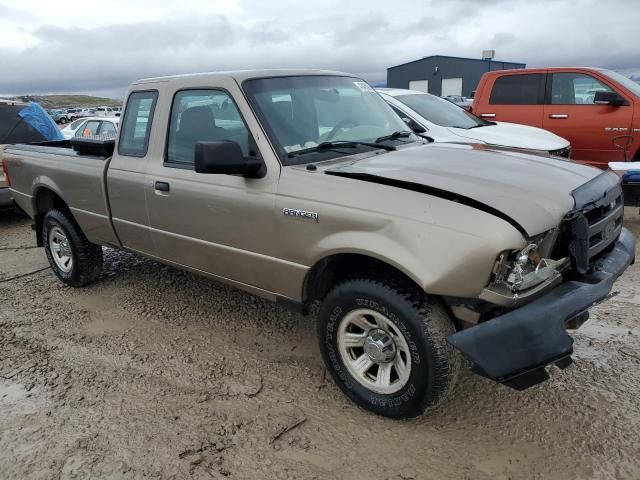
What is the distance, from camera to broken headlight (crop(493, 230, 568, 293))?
2432 millimetres

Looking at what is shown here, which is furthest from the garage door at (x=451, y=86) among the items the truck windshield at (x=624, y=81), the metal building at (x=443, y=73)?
the truck windshield at (x=624, y=81)

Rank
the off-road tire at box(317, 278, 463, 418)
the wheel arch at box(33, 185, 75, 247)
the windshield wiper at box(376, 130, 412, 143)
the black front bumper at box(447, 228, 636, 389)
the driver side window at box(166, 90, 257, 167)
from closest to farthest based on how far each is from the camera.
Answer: the black front bumper at box(447, 228, 636, 389) → the off-road tire at box(317, 278, 463, 418) → the driver side window at box(166, 90, 257, 167) → the windshield wiper at box(376, 130, 412, 143) → the wheel arch at box(33, 185, 75, 247)

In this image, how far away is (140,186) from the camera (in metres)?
3.98

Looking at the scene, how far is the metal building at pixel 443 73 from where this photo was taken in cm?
3616

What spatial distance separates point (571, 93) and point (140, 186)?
6.60 metres

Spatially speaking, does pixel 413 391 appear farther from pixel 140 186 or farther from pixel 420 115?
pixel 420 115

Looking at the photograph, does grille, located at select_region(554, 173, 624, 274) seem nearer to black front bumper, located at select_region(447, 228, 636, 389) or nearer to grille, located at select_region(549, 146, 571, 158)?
black front bumper, located at select_region(447, 228, 636, 389)

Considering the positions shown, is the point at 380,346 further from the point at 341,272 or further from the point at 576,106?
the point at 576,106

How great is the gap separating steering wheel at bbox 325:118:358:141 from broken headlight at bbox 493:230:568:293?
1.52 m

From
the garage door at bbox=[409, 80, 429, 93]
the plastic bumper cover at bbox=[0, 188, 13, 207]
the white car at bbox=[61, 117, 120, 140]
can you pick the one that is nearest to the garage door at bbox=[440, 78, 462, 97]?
the garage door at bbox=[409, 80, 429, 93]

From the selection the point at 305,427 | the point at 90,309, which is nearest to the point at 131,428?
the point at 305,427

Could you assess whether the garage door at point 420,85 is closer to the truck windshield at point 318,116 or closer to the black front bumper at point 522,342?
the truck windshield at point 318,116

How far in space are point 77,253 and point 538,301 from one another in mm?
4218

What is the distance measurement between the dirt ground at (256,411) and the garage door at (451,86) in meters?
34.2
